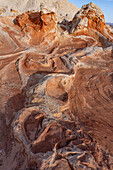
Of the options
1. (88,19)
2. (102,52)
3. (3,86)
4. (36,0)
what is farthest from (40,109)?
(36,0)

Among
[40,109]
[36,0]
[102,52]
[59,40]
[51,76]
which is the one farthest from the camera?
[36,0]

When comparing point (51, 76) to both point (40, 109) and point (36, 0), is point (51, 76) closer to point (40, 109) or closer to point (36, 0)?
point (40, 109)

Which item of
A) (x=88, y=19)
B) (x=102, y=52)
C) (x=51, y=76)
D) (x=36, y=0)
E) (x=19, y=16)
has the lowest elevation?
(x=51, y=76)

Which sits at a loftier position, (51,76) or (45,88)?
(51,76)

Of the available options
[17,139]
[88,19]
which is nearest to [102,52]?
[88,19]

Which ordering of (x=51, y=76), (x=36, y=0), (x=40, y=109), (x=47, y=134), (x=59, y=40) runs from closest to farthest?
1. (x=47, y=134)
2. (x=40, y=109)
3. (x=51, y=76)
4. (x=59, y=40)
5. (x=36, y=0)

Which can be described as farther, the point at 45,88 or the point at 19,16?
the point at 19,16
